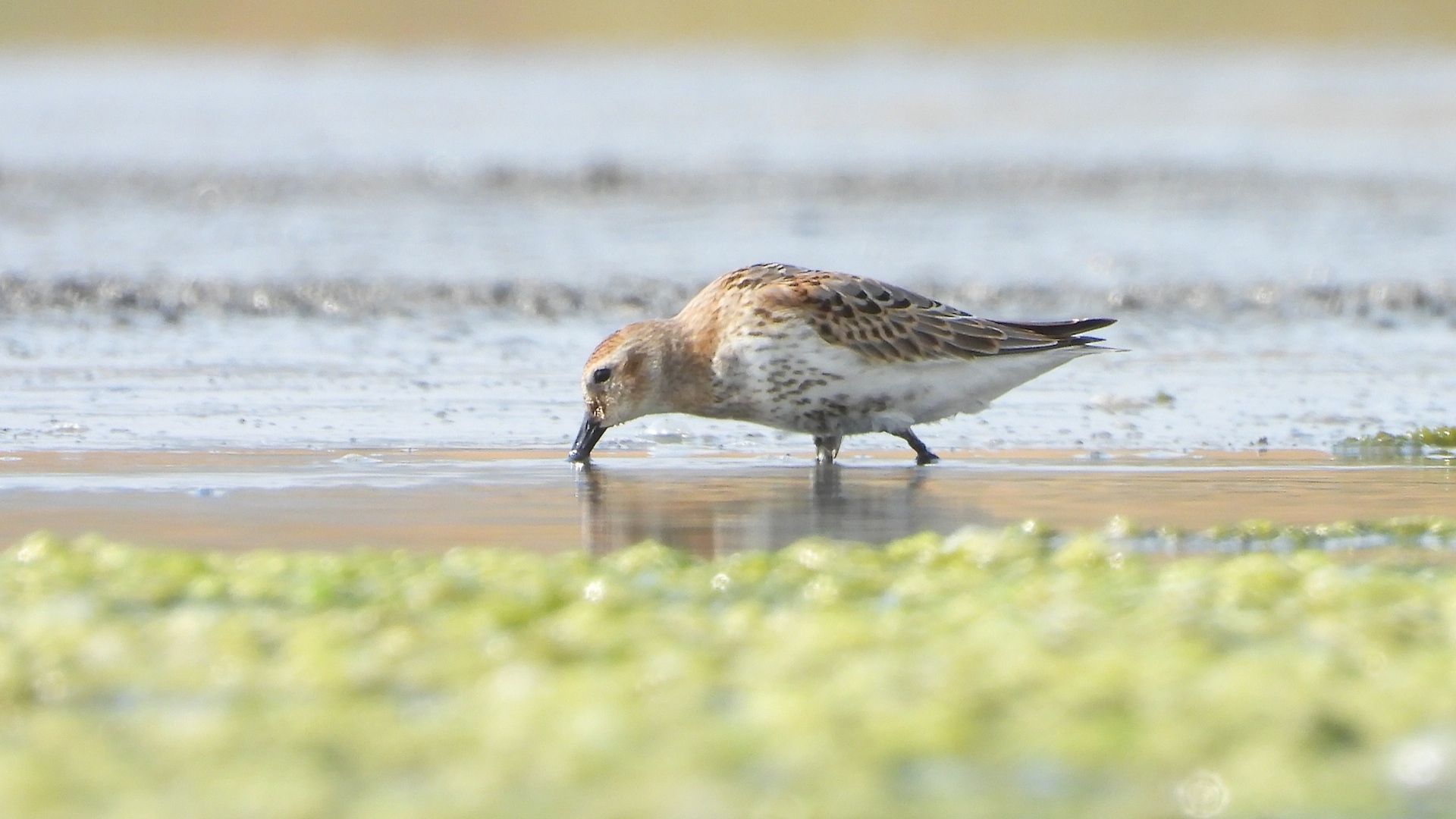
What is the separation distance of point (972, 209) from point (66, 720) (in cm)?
1711

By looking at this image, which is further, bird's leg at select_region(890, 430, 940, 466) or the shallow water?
the shallow water

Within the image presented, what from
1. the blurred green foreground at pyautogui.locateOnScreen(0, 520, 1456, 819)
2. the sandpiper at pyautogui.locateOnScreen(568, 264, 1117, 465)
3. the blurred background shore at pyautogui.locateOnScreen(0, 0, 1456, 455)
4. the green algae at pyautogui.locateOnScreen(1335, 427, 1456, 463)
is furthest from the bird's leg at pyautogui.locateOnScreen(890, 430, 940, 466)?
the blurred green foreground at pyautogui.locateOnScreen(0, 520, 1456, 819)

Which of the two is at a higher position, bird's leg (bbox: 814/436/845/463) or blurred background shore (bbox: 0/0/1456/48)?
blurred background shore (bbox: 0/0/1456/48)

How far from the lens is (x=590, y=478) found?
329 inches

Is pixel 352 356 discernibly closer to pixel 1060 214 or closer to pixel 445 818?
pixel 445 818

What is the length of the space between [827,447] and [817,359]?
1.63 ft

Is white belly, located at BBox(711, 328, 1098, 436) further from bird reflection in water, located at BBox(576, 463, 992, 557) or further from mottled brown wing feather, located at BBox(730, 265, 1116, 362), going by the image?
bird reflection in water, located at BBox(576, 463, 992, 557)

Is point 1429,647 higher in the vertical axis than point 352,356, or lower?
lower

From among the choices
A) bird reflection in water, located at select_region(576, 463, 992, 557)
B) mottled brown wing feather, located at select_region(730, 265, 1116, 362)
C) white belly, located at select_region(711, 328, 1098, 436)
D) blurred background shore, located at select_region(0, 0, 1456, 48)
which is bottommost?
bird reflection in water, located at select_region(576, 463, 992, 557)

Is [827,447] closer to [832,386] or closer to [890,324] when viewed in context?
[832,386]

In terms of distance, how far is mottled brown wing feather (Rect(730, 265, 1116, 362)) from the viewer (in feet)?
28.4

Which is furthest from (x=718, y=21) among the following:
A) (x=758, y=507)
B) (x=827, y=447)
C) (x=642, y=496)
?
(x=758, y=507)

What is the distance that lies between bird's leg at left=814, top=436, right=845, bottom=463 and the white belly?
10 cm

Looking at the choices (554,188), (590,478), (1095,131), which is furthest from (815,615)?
(1095,131)
